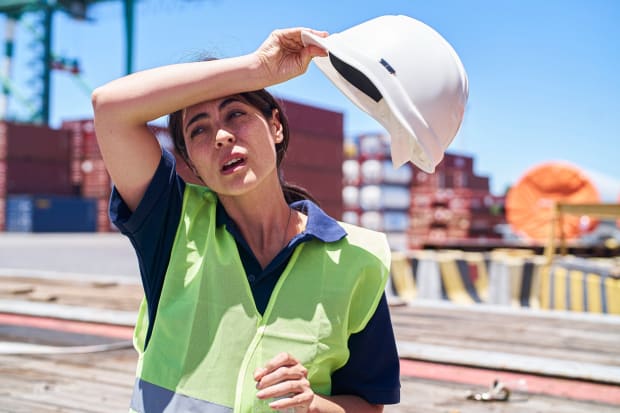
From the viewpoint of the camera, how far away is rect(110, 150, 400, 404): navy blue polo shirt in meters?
1.29

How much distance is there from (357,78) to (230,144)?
0.27 m

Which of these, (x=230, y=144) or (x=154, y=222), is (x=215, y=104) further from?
→ (x=154, y=222)

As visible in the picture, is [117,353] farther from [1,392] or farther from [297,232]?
[297,232]

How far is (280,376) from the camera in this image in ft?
3.69

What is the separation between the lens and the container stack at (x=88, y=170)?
4156 cm

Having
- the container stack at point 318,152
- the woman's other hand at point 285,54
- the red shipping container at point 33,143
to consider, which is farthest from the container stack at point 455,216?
the red shipping container at point 33,143

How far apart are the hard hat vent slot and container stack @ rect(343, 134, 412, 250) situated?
2321 inches

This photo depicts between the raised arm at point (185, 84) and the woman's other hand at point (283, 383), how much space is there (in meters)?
0.49

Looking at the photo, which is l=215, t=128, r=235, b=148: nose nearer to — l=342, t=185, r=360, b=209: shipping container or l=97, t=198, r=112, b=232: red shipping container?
l=97, t=198, r=112, b=232: red shipping container

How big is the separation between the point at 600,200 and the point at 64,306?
1219cm

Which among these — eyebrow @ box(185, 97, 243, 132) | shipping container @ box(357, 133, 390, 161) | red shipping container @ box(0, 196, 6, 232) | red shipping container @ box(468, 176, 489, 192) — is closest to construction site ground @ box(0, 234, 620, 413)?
eyebrow @ box(185, 97, 243, 132)

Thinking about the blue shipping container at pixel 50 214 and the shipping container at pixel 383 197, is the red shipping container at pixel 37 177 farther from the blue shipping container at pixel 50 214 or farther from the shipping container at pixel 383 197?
the shipping container at pixel 383 197

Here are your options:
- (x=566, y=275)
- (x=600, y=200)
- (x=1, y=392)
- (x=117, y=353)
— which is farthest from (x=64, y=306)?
(x=600, y=200)

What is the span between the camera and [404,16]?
1189 mm
